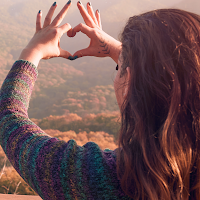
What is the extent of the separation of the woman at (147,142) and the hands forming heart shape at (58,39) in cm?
30

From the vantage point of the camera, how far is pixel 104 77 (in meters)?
2.80

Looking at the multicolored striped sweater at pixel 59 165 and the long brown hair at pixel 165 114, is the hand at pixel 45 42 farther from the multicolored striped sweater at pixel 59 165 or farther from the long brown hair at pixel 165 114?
the long brown hair at pixel 165 114

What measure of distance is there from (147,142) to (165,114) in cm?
7

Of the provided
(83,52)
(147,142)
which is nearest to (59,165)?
(147,142)

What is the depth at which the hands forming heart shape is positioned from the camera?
0.58 meters

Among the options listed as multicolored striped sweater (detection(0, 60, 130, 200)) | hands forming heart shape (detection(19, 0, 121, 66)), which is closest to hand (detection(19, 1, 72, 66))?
hands forming heart shape (detection(19, 0, 121, 66))

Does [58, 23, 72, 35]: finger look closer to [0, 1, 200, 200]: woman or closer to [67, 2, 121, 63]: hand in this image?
[67, 2, 121, 63]: hand

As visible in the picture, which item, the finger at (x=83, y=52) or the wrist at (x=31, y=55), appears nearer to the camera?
the wrist at (x=31, y=55)

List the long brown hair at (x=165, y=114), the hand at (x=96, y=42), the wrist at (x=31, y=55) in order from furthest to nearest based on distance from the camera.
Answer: the hand at (x=96, y=42), the wrist at (x=31, y=55), the long brown hair at (x=165, y=114)

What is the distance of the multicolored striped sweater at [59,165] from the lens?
0.35 metres

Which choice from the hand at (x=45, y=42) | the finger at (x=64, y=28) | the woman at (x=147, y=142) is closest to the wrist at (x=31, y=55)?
the hand at (x=45, y=42)

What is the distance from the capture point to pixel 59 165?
361 mm

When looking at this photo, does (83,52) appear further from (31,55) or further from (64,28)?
(31,55)

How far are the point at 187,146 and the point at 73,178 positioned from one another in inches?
9.2
